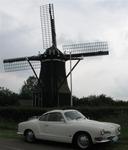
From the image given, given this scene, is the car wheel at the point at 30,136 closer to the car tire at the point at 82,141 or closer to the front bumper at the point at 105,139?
the car tire at the point at 82,141

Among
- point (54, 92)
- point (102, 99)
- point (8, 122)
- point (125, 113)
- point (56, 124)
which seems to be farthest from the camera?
point (102, 99)

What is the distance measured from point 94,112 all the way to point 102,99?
68.6 ft

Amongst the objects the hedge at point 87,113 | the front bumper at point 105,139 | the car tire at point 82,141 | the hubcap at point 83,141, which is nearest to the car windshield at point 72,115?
the car tire at point 82,141

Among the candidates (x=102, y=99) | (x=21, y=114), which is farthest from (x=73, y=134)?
(x=102, y=99)

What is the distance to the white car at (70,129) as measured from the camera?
17062 mm

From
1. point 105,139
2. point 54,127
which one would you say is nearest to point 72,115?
point 54,127

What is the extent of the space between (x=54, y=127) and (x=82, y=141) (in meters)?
1.70

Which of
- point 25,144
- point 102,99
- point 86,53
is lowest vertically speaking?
point 25,144

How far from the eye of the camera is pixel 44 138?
1902 centimetres

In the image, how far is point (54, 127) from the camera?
18516 millimetres

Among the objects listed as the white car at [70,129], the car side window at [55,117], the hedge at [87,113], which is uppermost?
the hedge at [87,113]

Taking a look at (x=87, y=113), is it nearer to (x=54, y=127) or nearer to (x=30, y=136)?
(x=30, y=136)

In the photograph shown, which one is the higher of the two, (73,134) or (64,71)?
(64,71)

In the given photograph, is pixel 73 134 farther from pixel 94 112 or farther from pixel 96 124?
pixel 94 112
